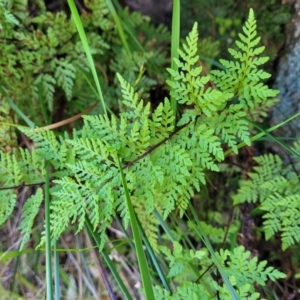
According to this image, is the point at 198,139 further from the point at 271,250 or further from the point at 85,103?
the point at 271,250

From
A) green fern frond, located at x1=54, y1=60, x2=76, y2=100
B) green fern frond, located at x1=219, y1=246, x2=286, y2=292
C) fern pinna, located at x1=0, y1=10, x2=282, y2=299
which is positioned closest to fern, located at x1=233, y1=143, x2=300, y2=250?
green fern frond, located at x1=219, y1=246, x2=286, y2=292

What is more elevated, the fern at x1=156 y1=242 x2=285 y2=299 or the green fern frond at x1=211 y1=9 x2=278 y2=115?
the green fern frond at x1=211 y1=9 x2=278 y2=115

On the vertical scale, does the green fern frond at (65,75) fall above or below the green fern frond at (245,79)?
above

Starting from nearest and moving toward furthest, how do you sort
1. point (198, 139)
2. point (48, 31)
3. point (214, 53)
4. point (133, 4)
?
point (198, 139) → point (48, 31) → point (214, 53) → point (133, 4)

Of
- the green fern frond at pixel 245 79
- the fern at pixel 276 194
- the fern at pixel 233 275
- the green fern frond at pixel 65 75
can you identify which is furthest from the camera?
the green fern frond at pixel 65 75

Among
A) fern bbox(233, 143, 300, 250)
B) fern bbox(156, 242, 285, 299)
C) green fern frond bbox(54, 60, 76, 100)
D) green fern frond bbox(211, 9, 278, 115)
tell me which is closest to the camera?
green fern frond bbox(211, 9, 278, 115)

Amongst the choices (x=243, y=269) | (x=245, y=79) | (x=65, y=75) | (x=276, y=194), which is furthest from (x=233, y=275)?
(x=65, y=75)

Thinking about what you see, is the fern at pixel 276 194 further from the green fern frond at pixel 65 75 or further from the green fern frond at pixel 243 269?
the green fern frond at pixel 65 75

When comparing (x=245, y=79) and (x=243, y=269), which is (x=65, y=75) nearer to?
(x=245, y=79)

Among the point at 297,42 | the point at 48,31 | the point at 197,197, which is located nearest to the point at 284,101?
the point at 297,42

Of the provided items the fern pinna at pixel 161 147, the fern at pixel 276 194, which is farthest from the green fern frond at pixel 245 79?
the fern at pixel 276 194

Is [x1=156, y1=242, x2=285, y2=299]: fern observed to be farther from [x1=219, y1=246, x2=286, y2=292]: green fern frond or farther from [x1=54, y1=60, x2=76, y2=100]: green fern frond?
[x1=54, y1=60, x2=76, y2=100]: green fern frond
